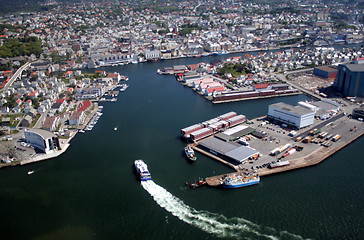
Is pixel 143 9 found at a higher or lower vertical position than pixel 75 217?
higher

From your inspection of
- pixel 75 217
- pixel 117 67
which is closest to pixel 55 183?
pixel 75 217

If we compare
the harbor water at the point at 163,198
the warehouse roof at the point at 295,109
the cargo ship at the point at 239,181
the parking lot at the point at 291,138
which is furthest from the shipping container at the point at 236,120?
the cargo ship at the point at 239,181

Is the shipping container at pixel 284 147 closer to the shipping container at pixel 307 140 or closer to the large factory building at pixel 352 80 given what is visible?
the shipping container at pixel 307 140

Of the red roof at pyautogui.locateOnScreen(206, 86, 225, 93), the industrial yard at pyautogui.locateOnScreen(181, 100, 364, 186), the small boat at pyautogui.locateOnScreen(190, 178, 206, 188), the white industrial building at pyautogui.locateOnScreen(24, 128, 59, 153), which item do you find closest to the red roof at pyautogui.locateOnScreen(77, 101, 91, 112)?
the white industrial building at pyautogui.locateOnScreen(24, 128, 59, 153)

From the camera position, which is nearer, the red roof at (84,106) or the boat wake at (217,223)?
the boat wake at (217,223)

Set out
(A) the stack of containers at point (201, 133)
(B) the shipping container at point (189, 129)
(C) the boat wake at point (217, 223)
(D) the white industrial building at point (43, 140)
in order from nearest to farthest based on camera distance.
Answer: (C) the boat wake at point (217, 223), (D) the white industrial building at point (43, 140), (A) the stack of containers at point (201, 133), (B) the shipping container at point (189, 129)

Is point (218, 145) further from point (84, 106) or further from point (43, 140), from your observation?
point (84, 106)

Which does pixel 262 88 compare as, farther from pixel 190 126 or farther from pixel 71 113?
pixel 71 113
